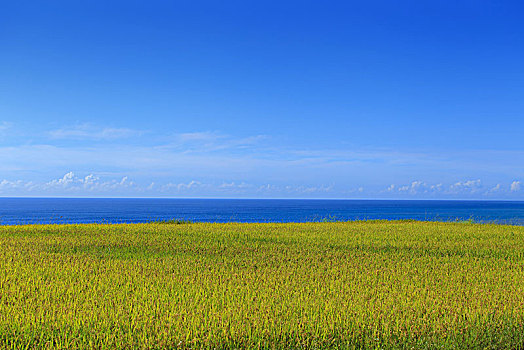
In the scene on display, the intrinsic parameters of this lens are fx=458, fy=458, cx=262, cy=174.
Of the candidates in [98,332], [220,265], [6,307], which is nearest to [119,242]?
[220,265]

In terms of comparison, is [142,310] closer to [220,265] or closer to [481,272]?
[220,265]

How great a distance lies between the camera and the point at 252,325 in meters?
5.67

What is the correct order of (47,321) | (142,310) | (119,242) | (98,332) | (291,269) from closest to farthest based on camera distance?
(98,332), (47,321), (142,310), (291,269), (119,242)

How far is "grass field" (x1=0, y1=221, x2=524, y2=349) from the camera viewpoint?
17.9 ft

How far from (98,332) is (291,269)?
16.5ft

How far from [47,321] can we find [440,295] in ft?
19.2

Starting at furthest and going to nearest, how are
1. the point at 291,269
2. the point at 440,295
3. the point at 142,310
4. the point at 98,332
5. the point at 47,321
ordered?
the point at 291,269 → the point at 440,295 → the point at 142,310 → the point at 47,321 → the point at 98,332

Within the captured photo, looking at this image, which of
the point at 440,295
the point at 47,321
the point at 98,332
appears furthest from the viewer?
the point at 440,295

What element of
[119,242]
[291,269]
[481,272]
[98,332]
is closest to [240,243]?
[119,242]

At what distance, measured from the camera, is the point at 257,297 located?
23.1ft

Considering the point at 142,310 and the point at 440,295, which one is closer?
the point at 142,310

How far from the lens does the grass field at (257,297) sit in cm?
547

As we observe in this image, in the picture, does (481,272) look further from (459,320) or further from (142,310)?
(142,310)

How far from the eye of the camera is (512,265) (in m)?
11.0
